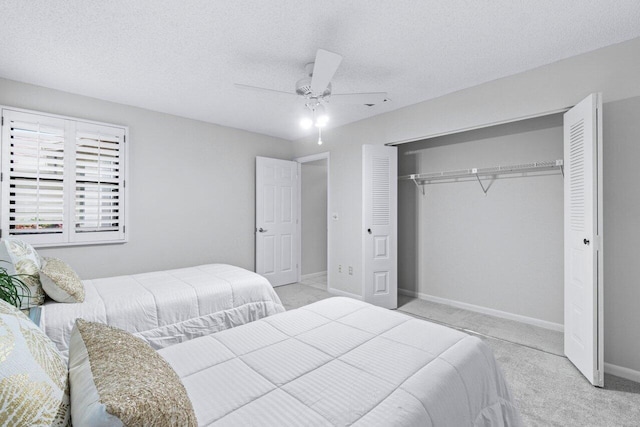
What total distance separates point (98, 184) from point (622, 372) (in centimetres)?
532

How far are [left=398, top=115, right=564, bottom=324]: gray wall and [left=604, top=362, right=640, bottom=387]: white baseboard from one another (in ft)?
2.79

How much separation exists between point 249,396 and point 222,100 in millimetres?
3298

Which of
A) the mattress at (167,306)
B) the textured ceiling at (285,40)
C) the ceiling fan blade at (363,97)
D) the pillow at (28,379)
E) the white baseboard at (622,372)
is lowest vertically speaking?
the white baseboard at (622,372)

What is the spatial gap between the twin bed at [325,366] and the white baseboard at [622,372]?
1595 millimetres

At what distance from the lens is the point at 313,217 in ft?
19.3

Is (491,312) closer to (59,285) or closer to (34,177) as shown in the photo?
(59,285)

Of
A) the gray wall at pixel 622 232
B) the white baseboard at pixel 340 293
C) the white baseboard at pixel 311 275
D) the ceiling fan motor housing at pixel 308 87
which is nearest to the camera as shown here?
the gray wall at pixel 622 232

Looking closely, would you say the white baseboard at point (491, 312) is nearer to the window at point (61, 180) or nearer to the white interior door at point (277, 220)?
the white interior door at point (277, 220)

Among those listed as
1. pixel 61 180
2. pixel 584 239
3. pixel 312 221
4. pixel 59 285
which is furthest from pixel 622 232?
pixel 61 180

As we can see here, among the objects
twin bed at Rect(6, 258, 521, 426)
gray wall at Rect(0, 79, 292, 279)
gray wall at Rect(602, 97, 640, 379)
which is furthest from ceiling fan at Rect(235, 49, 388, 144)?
gray wall at Rect(0, 79, 292, 279)

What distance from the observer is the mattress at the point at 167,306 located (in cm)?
201

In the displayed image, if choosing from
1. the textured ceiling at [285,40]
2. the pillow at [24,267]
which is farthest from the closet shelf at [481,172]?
the pillow at [24,267]

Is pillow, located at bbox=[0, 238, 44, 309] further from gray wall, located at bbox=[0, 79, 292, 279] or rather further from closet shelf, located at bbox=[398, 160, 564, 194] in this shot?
closet shelf, located at bbox=[398, 160, 564, 194]

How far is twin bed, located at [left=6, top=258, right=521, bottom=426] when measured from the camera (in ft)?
3.36
